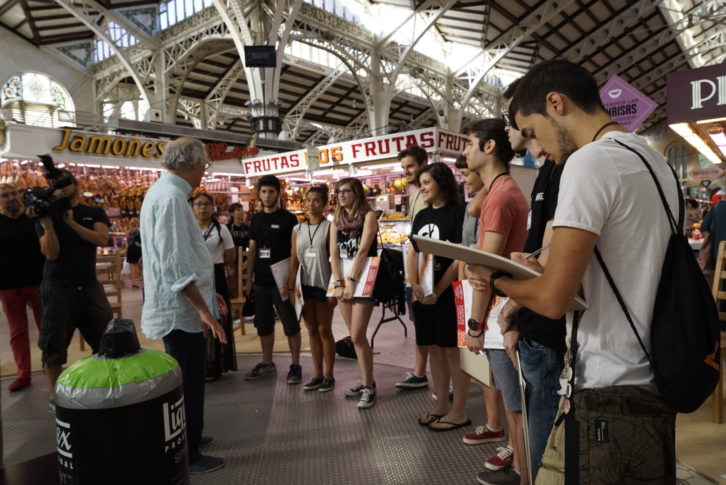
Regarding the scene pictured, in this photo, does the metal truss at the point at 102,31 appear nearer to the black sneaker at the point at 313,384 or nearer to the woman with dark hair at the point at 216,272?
the woman with dark hair at the point at 216,272

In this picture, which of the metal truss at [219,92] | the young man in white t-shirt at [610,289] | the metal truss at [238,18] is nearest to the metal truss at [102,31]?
the metal truss at [219,92]

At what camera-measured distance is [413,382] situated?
364 centimetres

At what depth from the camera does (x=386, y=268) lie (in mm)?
3303

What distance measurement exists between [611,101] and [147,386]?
3577 millimetres

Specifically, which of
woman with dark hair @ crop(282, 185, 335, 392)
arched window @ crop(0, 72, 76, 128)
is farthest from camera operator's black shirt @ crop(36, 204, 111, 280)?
arched window @ crop(0, 72, 76, 128)

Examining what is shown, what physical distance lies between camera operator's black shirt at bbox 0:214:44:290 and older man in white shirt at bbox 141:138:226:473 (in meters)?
1.98

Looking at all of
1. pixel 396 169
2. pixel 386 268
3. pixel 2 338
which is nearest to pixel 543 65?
pixel 386 268

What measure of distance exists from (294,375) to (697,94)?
17.5 feet

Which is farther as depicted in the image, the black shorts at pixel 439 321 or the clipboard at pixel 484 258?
the black shorts at pixel 439 321

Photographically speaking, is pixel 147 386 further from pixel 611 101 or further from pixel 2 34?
pixel 2 34

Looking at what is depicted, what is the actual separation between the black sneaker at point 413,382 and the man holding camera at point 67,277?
212cm

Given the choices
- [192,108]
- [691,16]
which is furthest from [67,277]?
[691,16]

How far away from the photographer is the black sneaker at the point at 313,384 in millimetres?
3619

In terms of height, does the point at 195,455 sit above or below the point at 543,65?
below
